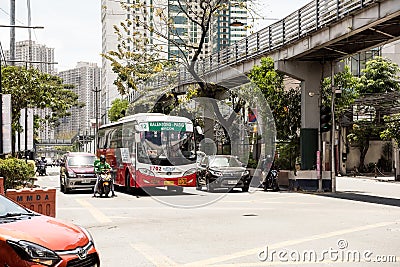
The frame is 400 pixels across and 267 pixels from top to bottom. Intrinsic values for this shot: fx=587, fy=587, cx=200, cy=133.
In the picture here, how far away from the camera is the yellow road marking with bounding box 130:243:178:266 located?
8938 mm

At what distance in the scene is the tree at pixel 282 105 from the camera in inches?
1126

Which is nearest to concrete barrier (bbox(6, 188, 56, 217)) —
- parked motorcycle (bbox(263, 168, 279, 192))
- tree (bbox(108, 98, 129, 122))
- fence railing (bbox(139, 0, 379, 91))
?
fence railing (bbox(139, 0, 379, 91))

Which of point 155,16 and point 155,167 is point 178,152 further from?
point 155,16

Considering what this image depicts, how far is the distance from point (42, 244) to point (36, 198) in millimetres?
6143

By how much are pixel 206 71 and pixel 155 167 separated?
17.1m

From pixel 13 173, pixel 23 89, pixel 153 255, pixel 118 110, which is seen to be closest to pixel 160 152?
pixel 13 173

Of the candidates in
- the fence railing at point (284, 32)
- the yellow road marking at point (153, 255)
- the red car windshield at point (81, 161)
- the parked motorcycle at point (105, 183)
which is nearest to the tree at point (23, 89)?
the fence railing at point (284, 32)

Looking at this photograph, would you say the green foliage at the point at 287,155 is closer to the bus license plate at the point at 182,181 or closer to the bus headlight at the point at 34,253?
the bus license plate at the point at 182,181

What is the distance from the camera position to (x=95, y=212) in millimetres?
16688

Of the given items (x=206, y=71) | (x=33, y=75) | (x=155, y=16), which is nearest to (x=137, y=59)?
(x=155, y=16)

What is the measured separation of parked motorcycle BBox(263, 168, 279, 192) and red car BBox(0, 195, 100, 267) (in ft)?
65.6

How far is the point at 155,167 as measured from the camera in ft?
71.8

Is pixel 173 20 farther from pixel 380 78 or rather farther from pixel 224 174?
pixel 380 78

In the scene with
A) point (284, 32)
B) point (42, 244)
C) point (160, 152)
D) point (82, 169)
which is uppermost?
point (284, 32)
